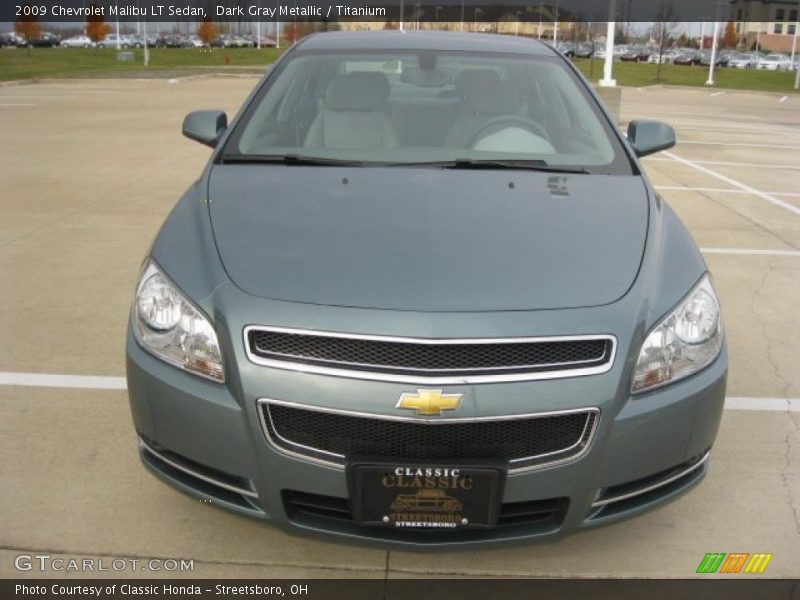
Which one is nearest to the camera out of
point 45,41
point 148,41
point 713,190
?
point 713,190

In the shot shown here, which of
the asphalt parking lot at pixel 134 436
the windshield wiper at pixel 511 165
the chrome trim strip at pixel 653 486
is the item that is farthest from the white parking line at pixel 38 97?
the chrome trim strip at pixel 653 486

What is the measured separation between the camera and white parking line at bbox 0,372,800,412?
3803 mm

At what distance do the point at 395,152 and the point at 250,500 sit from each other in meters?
1.66

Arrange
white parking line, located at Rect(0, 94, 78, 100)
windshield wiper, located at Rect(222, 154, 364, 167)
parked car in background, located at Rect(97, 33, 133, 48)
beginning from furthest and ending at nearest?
1. parked car in background, located at Rect(97, 33, 133, 48)
2. white parking line, located at Rect(0, 94, 78, 100)
3. windshield wiper, located at Rect(222, 154, 364, 167)

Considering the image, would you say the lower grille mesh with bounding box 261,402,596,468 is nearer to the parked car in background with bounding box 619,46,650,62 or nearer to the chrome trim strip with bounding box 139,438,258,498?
the chrome trim strip with bounding box 139,438,258,498

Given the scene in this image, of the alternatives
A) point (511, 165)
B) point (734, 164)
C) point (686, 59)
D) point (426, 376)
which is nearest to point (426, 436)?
point (426, 376)

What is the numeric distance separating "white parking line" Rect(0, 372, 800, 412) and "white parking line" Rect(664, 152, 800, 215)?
4.94 m

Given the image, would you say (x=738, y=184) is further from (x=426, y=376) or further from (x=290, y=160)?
(x=426, y=376)

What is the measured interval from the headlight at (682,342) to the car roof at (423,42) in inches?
76.1

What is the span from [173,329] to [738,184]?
8.76m

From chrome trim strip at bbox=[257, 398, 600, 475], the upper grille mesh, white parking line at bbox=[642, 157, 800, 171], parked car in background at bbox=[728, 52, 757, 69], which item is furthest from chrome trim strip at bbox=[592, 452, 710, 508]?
parked car in background at bbox=[728, 52, 757, 69]

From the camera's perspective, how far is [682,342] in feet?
8.11

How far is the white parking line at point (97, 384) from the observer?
3.80 meters
